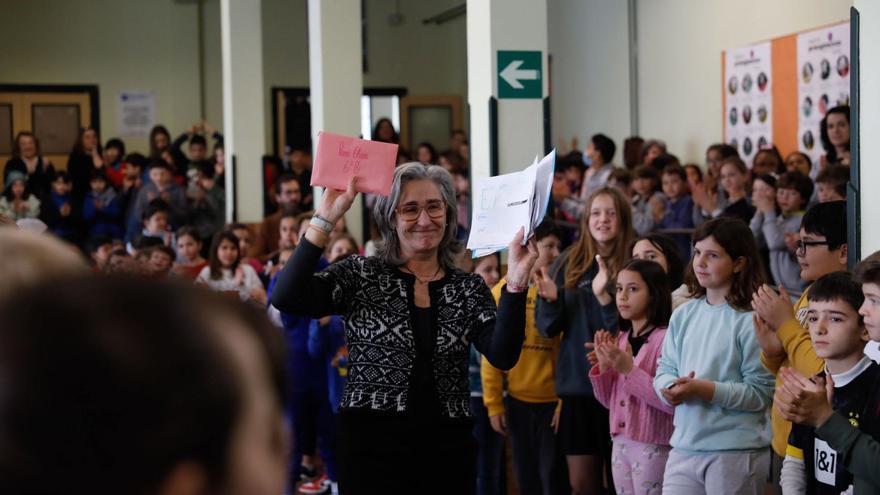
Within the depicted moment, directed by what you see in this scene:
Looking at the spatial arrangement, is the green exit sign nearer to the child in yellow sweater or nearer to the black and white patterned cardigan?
the child in yellow sweater

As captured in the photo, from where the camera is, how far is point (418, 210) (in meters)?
3.21

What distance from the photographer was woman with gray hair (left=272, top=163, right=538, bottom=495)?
9.81 ft

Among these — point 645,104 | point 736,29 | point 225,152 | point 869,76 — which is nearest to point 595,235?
point 869,76

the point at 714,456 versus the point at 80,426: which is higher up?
the point at 80,426

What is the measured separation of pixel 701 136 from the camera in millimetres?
10531

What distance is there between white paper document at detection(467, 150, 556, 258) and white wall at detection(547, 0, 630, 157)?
8.48 m

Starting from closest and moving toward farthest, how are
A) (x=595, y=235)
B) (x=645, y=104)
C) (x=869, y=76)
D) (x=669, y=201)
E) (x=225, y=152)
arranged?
(x=869, y=76) < (x=595, y=235) < (x=669, y=201) < (x=645, y=104) < (x=225, y=152)

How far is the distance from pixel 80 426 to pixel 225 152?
482 inches

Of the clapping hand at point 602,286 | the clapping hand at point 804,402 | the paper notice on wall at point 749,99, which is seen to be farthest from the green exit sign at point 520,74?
the paper notice on wall at point 749,99

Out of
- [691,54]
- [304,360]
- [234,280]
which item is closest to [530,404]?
[304,360]

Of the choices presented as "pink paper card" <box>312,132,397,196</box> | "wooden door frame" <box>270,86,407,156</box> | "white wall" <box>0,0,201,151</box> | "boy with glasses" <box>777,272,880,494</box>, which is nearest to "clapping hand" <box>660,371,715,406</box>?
"boy with glasses" <box>777,272,880,494</box>

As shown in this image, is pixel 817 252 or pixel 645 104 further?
pixel 645 104

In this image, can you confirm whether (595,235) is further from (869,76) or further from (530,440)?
(869,76)

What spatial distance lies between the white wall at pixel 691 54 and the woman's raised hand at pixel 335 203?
6888 mm
